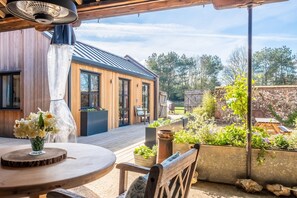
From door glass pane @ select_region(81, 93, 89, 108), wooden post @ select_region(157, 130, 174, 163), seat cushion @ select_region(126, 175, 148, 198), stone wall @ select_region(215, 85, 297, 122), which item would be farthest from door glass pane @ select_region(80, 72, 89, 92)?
seat cushion @ select_region(126, 175, 148, 198)

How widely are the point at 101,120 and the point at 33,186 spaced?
21.1 ft

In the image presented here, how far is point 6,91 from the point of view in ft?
24.1

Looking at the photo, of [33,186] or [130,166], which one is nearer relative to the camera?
[33,186]

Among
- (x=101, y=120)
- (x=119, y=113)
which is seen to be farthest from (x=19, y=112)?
(x=119, y=113)

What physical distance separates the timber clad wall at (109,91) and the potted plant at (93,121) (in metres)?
0.18

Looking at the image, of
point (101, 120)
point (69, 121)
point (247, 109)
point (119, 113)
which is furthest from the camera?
point (119, 113)

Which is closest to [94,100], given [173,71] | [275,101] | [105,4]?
[105,4]

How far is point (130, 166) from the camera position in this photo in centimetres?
191

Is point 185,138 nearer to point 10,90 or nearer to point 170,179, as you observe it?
point 170,179

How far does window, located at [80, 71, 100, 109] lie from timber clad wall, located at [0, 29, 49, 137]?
115 centimetres

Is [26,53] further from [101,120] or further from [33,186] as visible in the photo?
[33,186]

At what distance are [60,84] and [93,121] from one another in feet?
7.96

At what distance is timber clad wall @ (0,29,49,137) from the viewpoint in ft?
21.8

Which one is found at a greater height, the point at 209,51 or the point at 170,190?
the point at 209,51
